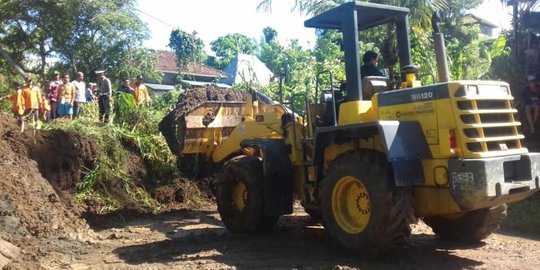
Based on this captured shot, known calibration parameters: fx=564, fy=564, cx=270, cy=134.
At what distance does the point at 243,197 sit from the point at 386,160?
110 inches

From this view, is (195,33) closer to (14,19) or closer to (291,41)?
(14,19)

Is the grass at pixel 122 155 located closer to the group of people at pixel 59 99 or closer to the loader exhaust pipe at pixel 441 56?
the group of people at pixel 59 99

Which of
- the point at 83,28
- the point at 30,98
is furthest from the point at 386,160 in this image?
the point at 83,28

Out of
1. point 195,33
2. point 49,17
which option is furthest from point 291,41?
point 49,17

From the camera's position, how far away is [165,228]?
9.32m

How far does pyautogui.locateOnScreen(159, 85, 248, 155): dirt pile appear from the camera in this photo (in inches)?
390

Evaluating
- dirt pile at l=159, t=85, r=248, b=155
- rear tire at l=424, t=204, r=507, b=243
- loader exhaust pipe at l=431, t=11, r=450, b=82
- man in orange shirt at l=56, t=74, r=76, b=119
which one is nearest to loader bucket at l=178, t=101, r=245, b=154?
dirt pile at l=159, t=85, r=248, b=155

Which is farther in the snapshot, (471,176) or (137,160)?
(137,160)

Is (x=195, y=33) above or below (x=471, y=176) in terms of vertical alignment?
above

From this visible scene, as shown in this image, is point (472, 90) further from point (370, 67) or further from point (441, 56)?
point (370, 67)

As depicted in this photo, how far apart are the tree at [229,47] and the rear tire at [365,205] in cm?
4990

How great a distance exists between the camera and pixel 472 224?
6.95 metres

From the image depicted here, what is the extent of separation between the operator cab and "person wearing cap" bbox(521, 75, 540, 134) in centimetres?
543

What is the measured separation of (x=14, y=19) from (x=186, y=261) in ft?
71.8
